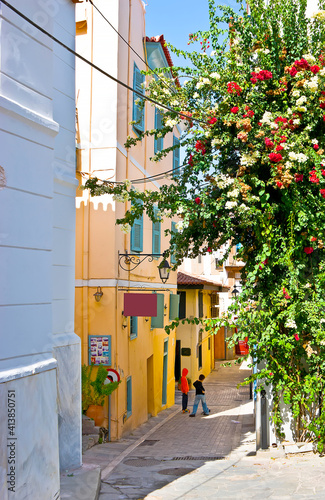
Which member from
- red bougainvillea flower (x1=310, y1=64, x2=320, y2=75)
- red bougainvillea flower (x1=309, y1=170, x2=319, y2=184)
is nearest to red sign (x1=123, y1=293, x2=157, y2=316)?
red bougainvillea flower (x1=309, y1=170, x2=319, y2=184)

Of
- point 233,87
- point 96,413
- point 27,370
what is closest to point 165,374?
point 96,413

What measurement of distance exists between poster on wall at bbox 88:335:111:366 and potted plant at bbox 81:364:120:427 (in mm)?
331

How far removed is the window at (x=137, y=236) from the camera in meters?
14.8

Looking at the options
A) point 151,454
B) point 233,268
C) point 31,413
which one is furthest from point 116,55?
point 233,268

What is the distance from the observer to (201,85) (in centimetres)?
941

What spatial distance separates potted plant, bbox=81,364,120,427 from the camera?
40.7 feet

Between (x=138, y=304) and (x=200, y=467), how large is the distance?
4.66 m

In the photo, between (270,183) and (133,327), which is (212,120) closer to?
(270,183)

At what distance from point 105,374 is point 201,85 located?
21.7ft

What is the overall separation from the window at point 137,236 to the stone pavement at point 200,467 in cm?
485

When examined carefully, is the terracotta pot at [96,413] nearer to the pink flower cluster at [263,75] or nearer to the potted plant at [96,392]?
the potted plant at [96,392]

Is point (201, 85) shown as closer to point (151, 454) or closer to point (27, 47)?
point (27, 47)

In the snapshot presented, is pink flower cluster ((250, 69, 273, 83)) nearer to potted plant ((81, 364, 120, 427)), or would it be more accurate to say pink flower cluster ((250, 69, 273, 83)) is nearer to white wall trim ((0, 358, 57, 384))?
white wall trim ((0, 358, 57, 384))

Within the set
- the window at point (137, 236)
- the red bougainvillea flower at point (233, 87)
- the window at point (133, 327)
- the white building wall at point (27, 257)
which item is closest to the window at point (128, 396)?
the window at point (133, 327)
